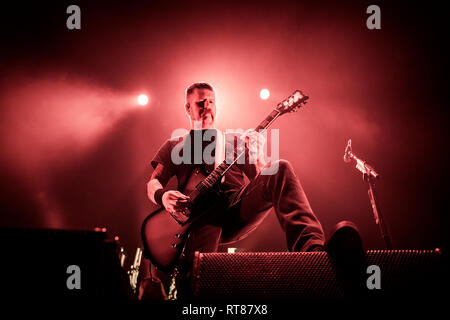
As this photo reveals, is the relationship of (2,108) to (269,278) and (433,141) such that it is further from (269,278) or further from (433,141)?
(433,141)

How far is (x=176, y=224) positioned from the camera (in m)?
2.00

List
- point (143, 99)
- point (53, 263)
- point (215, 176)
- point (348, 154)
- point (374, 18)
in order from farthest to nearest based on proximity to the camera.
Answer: point (143, 99) → point (374, 18) → point (348, 154) → point (215, 176) → point (53, 263)

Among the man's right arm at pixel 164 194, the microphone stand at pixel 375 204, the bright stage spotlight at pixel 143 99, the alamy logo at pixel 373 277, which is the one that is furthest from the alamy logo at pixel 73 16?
the alamy logo at pixel 373 277

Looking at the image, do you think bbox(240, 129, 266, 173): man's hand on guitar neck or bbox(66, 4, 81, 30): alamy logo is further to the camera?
bbox(66, 4, 81, 30): alamy logo

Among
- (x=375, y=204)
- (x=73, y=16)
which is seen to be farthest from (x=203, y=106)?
(x=73, y=16)

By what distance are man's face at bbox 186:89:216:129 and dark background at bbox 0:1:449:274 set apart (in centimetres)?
68

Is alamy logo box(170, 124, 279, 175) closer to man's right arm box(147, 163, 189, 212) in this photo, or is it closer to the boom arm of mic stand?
man's right arm box(147, 163, 189, 212)

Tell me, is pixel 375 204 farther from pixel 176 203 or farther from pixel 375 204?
pixel 176 203

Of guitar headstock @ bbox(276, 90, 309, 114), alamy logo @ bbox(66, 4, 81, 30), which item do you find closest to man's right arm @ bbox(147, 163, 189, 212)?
guitar headstock @ bbox(276, 90, 309, 114)

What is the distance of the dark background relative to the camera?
3217 mm

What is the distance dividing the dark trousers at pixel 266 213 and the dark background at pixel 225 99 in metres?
1.60

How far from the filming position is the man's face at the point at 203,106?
2.83 metres

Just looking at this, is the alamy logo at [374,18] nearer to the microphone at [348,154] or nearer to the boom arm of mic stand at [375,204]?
the microphone at [348,154]

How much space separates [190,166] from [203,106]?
2.44 ft
